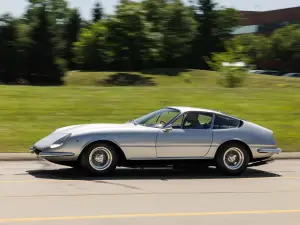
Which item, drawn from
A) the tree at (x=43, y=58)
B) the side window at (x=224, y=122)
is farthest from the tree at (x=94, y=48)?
the side window at (x=224, y=122)

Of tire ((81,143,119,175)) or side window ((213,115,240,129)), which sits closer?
tire ((81,143,119,175))

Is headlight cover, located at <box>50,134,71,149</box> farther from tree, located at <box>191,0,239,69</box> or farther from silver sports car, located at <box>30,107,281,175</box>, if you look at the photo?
tree, located at <box>191,0,239,69</box>

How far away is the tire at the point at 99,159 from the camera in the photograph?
33.5ft

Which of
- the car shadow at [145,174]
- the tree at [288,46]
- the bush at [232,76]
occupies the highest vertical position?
the tree at [288,46]

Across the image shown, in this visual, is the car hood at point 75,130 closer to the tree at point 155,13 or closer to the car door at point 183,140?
the car door at point 183,140

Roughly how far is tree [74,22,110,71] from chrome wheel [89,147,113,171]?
58.2 m

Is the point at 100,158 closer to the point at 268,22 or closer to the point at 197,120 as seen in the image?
the point at 197,120

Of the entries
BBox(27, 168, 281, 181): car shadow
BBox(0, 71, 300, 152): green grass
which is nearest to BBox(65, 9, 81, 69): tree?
BBox(0, 71, 300, 152): green grass

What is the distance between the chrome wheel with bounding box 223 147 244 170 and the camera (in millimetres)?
11102

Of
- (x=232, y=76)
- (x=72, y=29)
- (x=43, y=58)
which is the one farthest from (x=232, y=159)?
(x=72, y=29)

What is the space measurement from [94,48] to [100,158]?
61.2 m

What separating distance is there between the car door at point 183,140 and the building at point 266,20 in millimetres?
88581

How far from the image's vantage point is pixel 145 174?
11.0 metres

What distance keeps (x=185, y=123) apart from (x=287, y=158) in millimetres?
4662
